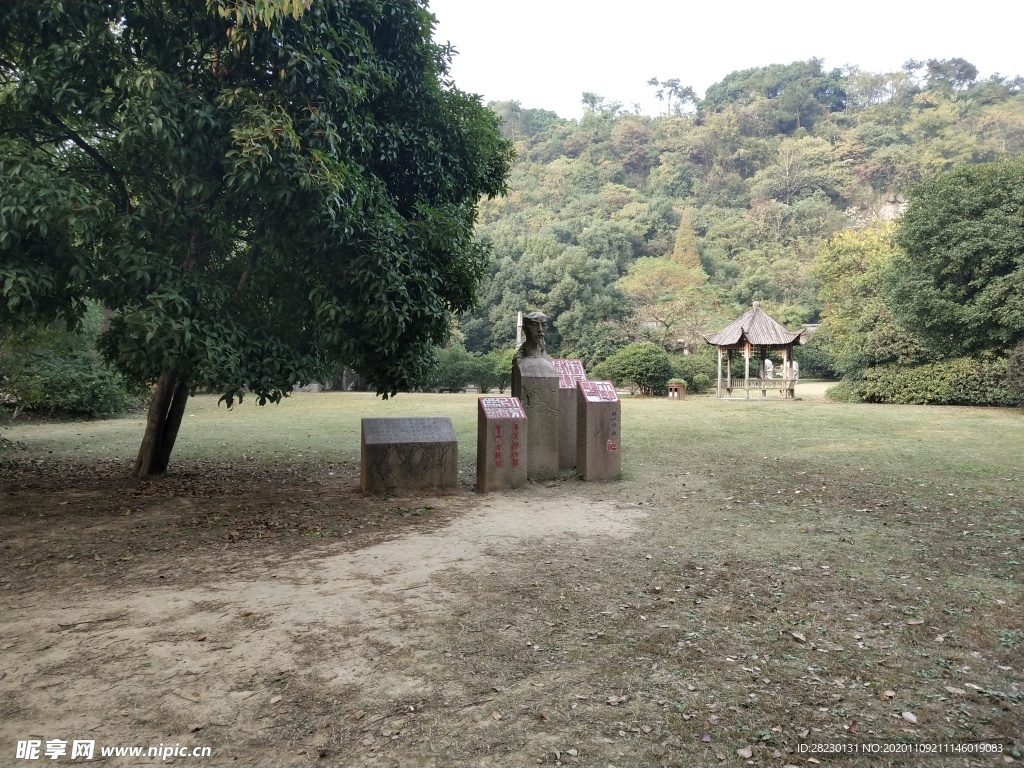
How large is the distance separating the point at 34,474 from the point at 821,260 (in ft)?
105

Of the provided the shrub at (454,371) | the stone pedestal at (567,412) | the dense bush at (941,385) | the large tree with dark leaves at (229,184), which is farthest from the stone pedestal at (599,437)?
the shrub at (454,371)

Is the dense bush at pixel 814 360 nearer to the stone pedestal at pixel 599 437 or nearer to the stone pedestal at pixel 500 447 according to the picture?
the stone pedestal at pixel 599 437

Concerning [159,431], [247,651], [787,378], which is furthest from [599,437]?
[787,378]

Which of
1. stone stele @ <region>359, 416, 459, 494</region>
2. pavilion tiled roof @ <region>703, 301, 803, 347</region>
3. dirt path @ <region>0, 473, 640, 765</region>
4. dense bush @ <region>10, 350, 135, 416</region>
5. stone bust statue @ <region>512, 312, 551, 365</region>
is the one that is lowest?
dirt path @ <region>0, 473, 640, 765</region>

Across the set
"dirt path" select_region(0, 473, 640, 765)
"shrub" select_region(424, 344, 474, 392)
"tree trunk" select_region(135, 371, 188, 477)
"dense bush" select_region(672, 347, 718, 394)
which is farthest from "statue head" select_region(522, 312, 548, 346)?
"shrub" select_region(424, 344, 474, 392)

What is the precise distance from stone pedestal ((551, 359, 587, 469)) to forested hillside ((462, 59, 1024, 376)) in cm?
2106

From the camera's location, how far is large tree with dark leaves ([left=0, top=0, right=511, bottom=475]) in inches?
224

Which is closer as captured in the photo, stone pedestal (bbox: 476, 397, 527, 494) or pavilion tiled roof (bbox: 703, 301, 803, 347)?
stone pedestal (bbox: 476, 397, 527, 494)

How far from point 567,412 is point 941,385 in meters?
16.0

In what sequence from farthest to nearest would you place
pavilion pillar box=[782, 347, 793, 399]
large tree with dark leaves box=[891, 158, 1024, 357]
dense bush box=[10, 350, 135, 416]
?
pavilion pillar box=[782, 347, 793, 399] → large tree with dark leaves box=[891, 158, 1024, 357] → dense bush box=[10, 350, 135, 416]

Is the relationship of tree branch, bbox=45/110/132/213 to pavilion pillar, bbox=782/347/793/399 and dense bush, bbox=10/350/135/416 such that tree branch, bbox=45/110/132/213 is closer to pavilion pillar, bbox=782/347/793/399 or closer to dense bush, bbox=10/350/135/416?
dense bush, bbox=10/350/135/416

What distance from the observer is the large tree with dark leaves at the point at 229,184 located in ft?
18.7

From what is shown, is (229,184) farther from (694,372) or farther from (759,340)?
(694,372)

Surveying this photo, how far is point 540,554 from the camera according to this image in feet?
18.4
